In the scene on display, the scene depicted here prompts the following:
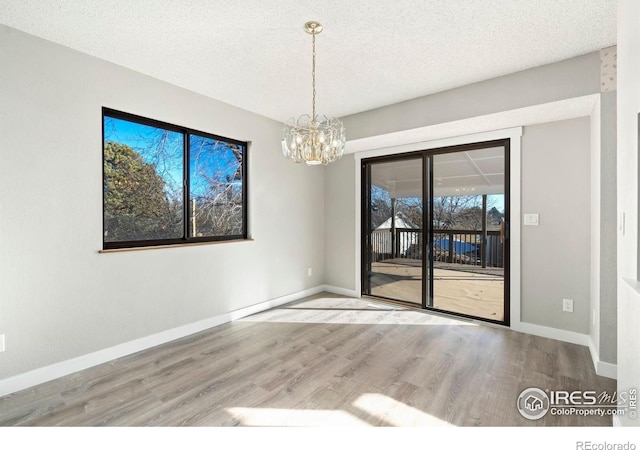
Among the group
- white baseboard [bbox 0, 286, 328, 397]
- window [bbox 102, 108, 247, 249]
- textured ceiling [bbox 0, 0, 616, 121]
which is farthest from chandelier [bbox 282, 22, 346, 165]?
white baseboard [bbox 0, 286, 328, 397]

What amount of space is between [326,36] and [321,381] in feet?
8.49

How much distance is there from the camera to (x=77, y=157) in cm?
250

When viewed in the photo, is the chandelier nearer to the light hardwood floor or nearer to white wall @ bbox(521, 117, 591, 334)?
the light hardwood floor

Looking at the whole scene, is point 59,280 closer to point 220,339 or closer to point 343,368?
point 220,339

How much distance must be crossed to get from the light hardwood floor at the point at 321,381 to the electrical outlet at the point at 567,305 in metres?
0.34

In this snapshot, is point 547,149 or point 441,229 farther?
point 441,229

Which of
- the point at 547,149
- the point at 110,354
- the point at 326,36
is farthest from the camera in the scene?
the point at 547,149

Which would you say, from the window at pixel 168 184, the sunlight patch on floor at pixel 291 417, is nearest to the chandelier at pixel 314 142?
the window at pixel 168 184

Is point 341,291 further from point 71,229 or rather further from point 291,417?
point 71,229

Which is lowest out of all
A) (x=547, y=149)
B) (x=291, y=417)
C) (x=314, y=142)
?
(x=291, y=417)

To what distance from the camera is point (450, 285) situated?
4.10 m

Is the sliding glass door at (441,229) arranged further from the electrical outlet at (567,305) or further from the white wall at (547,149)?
the electrical outlet at (567,305)

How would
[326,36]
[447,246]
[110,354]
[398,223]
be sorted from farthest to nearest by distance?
1. [398,223]
2. [447,246]
3. [110,354]
4. [326,36]

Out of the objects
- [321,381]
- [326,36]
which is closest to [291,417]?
[321,381]
